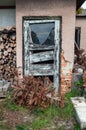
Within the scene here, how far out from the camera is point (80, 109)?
20.2ft

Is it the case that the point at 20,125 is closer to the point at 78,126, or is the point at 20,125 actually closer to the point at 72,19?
the point at 78,126

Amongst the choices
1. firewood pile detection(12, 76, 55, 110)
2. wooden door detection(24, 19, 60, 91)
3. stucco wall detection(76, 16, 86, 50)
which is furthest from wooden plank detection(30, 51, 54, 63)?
stucco wall detection(76, 16, 86, 50)

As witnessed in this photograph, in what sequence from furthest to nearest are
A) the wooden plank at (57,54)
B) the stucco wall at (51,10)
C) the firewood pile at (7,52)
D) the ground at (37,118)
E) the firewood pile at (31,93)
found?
the firewood pile at (7,52)
the wooden plank at (57,54)
the stucco wall at (51,10)
the firewood pile at (31,93)
the ground at (37,118)

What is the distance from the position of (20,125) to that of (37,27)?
2.85 meters

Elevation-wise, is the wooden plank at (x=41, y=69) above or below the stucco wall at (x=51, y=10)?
below

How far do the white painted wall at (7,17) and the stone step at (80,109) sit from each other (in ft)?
9.51

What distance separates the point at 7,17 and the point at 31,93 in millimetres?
2674

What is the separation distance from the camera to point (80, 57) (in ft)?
29.7

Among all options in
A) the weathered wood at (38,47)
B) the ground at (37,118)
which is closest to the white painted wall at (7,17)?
the weathered wood at (38,47)

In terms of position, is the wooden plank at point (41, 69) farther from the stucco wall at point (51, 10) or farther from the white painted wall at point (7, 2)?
the white painted wall at point (7, 2)

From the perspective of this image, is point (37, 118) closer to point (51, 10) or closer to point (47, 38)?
point (47, 38)

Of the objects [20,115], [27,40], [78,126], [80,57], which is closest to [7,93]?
[20,115]

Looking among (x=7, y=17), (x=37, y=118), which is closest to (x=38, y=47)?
(x=7, y=17)

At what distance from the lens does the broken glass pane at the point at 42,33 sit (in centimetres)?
753
